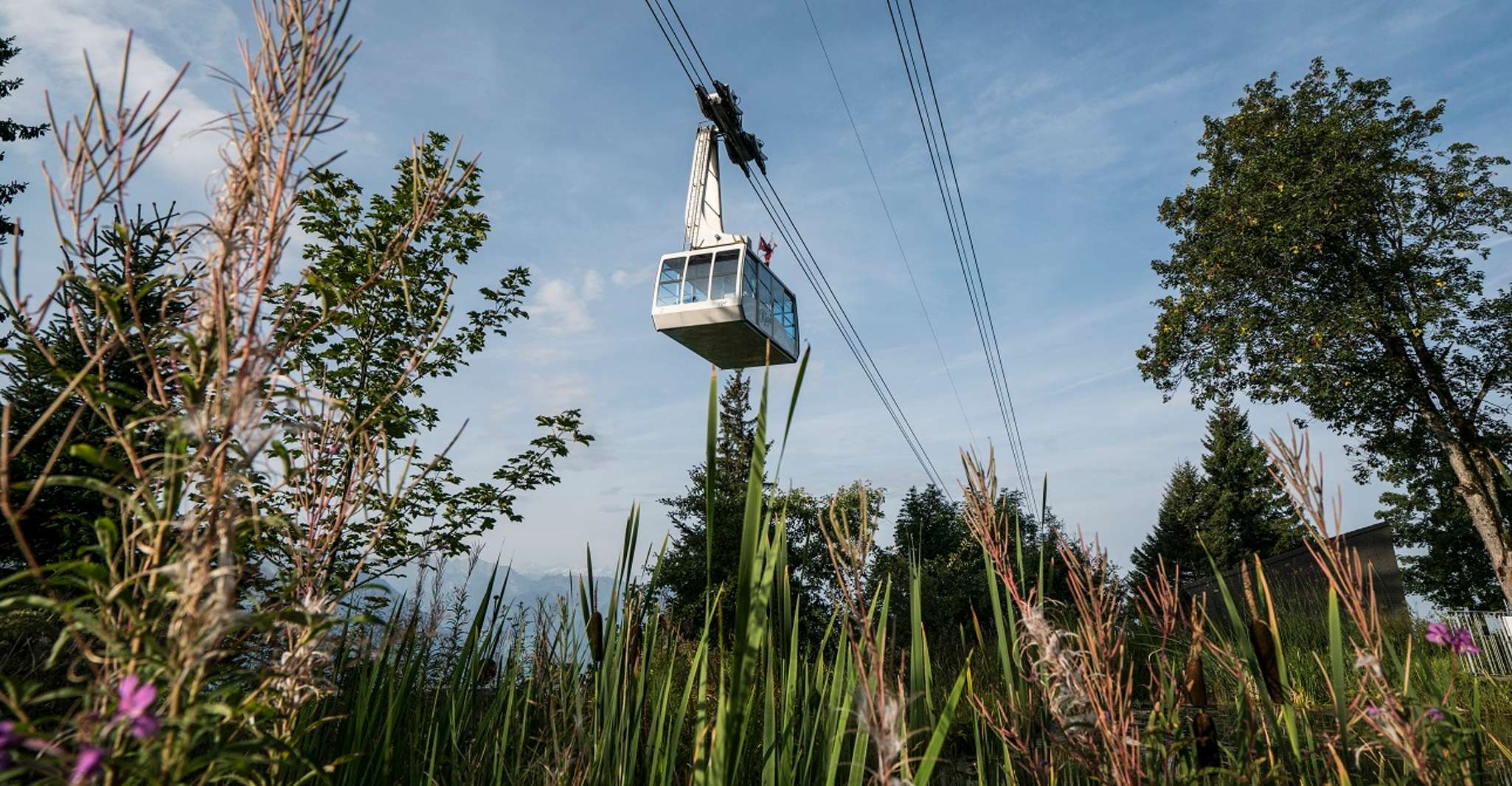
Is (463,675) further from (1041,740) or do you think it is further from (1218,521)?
(1218,521)

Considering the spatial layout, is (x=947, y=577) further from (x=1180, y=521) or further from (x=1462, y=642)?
(x=1180, y=521)

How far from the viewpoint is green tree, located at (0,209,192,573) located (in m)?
0.88

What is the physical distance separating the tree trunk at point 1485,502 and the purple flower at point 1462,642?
20.2 m

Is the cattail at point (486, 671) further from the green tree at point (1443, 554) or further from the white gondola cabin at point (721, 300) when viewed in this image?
the green tree at point (1443, 554)

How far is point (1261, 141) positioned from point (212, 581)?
24.3 metres

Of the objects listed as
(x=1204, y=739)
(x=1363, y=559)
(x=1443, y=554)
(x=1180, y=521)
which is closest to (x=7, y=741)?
(x=1204, y=739)

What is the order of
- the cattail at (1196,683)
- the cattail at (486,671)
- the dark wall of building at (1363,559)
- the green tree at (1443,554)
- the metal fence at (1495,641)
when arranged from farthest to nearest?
the green tree at (1443,554), the dark wall of building at (1363,559), the metal fence at (1495,641), the cattail at (486,671), the cattail at (1196,683)

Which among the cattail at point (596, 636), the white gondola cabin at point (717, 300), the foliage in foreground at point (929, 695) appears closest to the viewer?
the foliage in foreground at point (929, 695)

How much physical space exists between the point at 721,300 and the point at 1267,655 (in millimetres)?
12070

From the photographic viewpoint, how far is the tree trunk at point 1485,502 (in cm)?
Result: 1700

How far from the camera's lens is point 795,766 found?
1.88m

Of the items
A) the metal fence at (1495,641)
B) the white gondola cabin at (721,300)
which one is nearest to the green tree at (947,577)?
the white gondola cabin at (721,300)

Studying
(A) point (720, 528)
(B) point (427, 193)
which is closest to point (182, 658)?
(B) point (427, 193)

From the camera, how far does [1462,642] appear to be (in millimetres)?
1968
